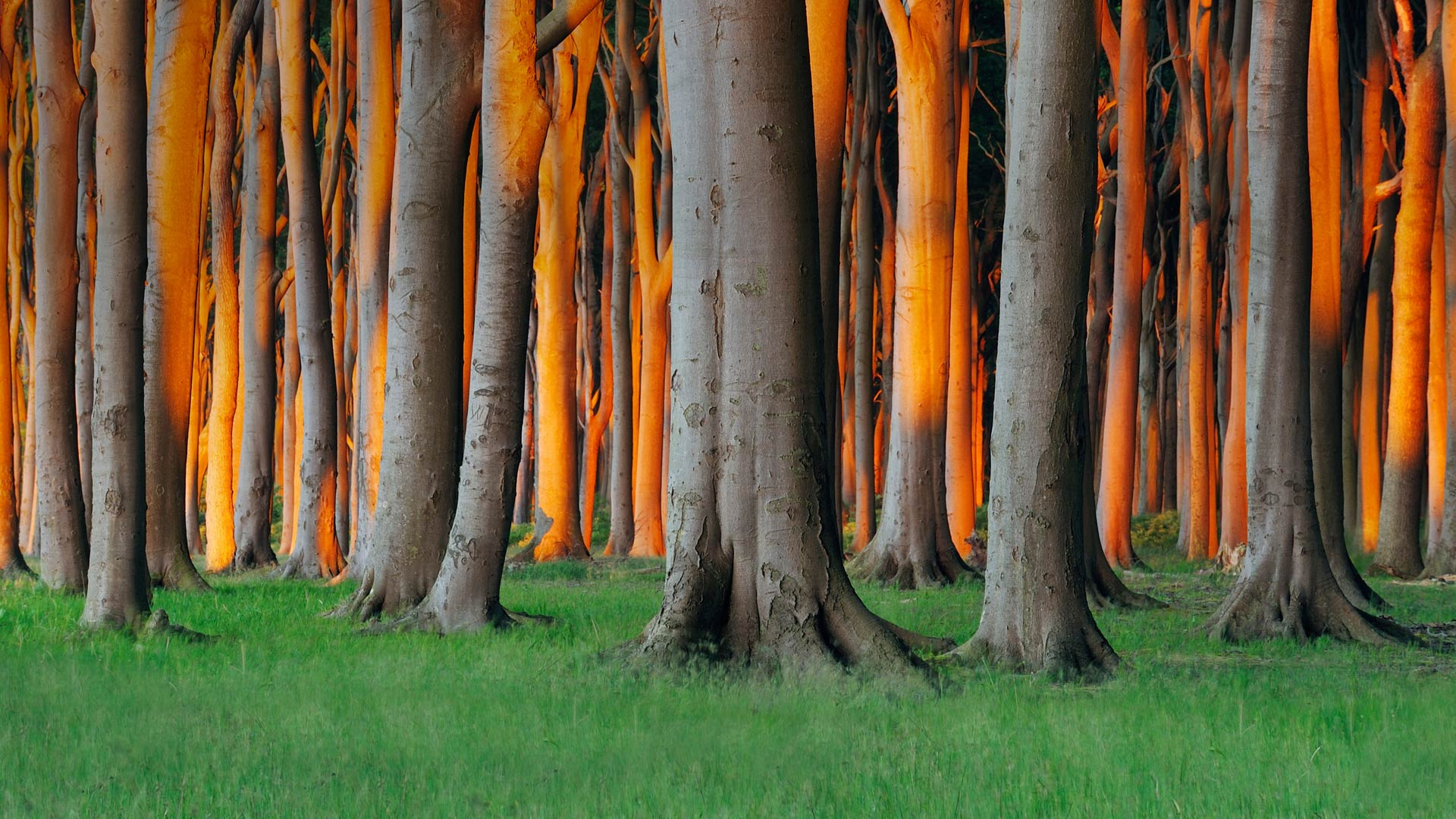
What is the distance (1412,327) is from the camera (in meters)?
15.1

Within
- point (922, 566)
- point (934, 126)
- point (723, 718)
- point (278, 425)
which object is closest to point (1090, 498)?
point (922, 566)

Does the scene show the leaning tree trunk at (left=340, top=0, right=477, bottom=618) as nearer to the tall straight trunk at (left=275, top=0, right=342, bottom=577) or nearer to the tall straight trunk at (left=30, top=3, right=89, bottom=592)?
the tall straight trunk at (left=30, top=3, right=89, bottom=592)

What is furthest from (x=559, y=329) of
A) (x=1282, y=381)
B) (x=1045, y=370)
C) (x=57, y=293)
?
(x=1045, y=370)

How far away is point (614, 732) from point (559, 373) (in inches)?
486

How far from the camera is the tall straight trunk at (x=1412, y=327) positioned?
15.1m

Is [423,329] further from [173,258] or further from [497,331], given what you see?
[173,258]

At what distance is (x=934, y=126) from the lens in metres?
14.1

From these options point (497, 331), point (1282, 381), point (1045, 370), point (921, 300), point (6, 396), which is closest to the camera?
point (1045, 370)

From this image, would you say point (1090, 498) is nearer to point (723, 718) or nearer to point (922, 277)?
point (922, 277)

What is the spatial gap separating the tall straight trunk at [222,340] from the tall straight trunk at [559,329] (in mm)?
3582

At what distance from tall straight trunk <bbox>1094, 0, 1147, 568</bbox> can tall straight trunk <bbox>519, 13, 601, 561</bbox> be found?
6136mm

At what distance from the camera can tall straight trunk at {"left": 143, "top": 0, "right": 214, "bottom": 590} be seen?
33.0 ft

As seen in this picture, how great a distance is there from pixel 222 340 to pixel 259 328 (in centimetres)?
64

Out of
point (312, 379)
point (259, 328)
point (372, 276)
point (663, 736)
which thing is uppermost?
point (372, 276)
